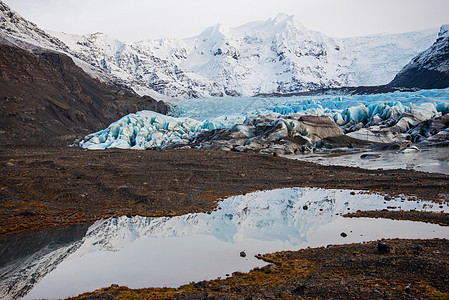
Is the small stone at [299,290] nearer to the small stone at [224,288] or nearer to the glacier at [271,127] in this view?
the small stone at [224,288]

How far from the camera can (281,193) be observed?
15.9 metres

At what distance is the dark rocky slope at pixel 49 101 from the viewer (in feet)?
196

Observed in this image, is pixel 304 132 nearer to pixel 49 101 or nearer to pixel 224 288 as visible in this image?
pixel 224 288

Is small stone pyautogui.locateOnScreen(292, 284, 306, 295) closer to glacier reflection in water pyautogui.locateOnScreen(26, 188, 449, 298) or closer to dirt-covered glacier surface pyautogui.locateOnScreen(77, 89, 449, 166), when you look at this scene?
glacier reflection in water pyautogui.locateOnScreen(26, 188, 449, 298)

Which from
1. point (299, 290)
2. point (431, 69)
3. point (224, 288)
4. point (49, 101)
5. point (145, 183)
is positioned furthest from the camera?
point (431, 69)

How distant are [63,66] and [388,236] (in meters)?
94.0

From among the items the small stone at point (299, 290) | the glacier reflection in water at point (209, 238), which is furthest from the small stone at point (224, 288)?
the small stone at point (299, 290)

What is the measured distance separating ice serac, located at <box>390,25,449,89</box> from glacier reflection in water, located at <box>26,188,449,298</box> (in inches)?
4161

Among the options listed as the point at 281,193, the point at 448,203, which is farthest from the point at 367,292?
the point at 281,193

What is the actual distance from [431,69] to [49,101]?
10878cm

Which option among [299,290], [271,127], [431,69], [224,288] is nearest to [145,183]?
[224,288]

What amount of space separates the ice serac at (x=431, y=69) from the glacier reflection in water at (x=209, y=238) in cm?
10568

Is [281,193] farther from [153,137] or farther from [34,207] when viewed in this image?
[153,137]

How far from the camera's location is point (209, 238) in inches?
400
